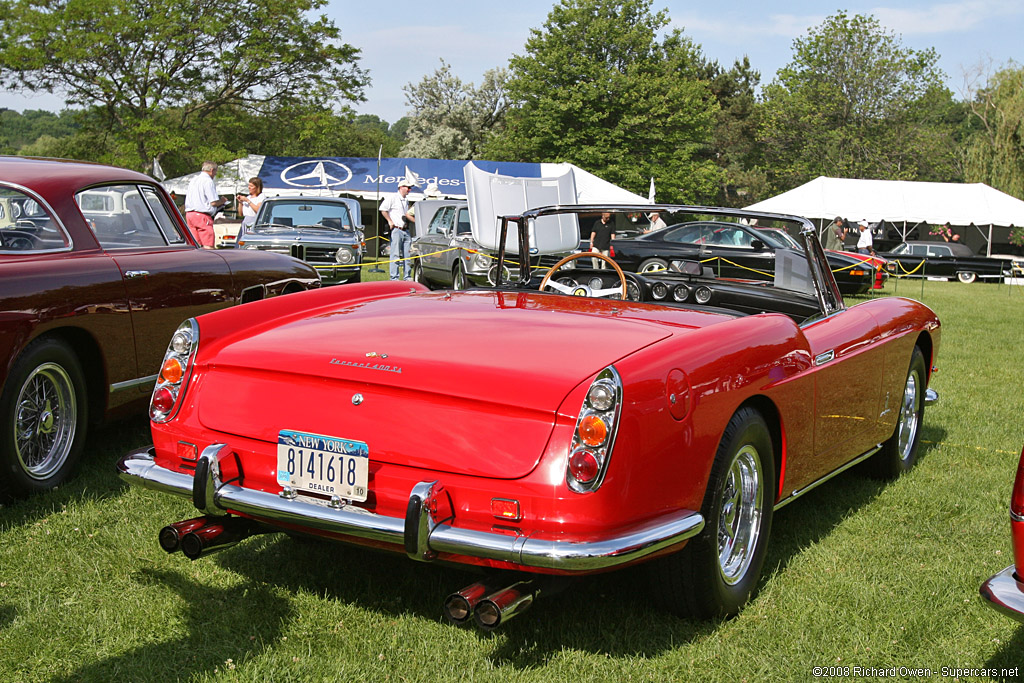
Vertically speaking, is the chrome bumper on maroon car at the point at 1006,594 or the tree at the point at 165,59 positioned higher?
the tree at the point at 165,59

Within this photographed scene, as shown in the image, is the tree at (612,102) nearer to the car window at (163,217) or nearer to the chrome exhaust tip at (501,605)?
the car window at (163,217)

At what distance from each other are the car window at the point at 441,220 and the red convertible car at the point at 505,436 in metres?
13.2

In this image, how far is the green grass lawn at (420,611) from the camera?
2795mm

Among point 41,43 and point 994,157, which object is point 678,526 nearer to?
point 41,43

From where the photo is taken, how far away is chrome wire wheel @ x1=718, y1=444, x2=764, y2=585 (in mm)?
3164

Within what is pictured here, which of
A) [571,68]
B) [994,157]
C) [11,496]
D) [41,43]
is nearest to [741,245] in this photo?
[11,496]

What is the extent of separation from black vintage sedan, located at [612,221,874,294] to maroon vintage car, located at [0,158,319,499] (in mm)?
11928

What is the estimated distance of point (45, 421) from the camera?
171 inches

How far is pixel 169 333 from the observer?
5.07m

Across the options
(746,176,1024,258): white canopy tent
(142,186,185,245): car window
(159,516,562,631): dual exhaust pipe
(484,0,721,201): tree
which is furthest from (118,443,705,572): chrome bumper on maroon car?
A: (484,0,721,201): tree

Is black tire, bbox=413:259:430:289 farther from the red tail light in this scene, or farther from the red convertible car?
the red tail light

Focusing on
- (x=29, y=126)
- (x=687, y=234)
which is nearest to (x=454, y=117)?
(x=687, y=234)

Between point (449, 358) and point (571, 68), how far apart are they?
48.0 meters

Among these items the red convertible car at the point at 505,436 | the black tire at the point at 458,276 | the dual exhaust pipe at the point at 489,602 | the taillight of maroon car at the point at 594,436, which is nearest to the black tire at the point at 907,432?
the red convertible car at the point at 505,436
